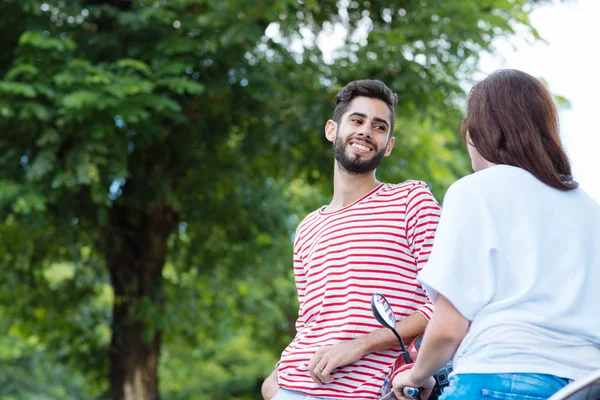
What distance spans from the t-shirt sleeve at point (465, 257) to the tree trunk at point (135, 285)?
7.45 metres

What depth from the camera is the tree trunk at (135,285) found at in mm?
9453

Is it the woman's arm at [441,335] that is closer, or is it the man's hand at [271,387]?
the woman's arm at [441,335]

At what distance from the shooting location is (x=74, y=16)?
809cm

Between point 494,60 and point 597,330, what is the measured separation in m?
6.16

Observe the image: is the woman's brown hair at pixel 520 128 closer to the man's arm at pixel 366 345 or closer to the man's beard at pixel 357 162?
the man's arm at pixel 366 345

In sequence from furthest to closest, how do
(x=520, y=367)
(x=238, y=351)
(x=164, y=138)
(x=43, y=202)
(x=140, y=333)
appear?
1. (x=238, y=351)
2. (x=140, y=333)
3. (x=164, y=138)
4. (x=43, y=202)
5. (x=520, y=367)

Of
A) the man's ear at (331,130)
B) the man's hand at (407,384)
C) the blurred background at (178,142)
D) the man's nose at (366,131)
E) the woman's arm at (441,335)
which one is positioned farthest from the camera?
the blurred background at (178,142)

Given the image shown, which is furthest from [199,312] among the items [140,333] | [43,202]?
[43,202]

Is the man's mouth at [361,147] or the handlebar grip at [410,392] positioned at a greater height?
the man's mouth at [361,147]

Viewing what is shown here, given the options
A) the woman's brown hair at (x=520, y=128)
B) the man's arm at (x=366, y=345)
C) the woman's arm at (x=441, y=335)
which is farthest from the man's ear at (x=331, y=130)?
the woman's arm at (x=441, y=335)

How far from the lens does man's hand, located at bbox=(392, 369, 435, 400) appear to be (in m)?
2.29

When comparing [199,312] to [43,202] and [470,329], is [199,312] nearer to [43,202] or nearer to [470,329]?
[43,202]

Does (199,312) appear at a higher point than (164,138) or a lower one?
lower

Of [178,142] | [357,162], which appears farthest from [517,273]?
[178,142]
